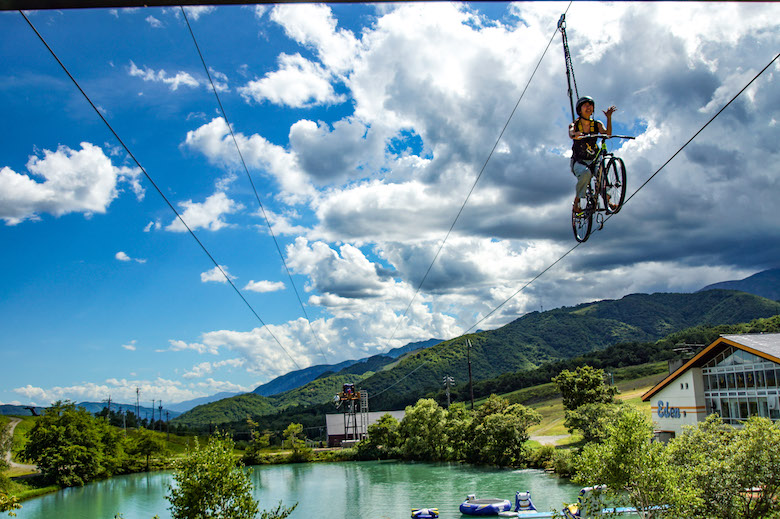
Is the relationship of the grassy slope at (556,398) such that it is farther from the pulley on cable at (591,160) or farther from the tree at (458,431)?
the pulley on cable at (591,160)

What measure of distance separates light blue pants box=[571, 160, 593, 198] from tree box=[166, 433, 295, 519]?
47.9 ft

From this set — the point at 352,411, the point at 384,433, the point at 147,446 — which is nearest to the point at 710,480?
the point at 384,433

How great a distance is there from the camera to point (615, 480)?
2012 cm

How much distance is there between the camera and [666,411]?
4597 cm

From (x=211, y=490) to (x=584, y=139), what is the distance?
53.5 feet

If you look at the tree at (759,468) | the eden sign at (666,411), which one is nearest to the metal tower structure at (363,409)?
the eden sign at (666,411)

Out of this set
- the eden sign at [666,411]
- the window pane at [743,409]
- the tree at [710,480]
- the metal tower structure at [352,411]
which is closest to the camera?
the tree at [710,480]

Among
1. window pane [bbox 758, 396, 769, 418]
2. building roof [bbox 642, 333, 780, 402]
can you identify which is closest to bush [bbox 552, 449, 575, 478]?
building roof [bbox 642, 333, 780, 402]

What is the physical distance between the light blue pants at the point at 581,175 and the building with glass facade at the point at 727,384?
32.5m

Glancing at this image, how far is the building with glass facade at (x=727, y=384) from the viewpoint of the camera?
119ft

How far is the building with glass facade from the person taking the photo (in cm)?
3619

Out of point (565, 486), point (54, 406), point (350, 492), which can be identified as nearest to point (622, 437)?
point (565, 486)

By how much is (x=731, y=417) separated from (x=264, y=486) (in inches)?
1981

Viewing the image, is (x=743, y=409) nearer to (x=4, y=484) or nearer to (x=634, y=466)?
(x=634, y=466)
